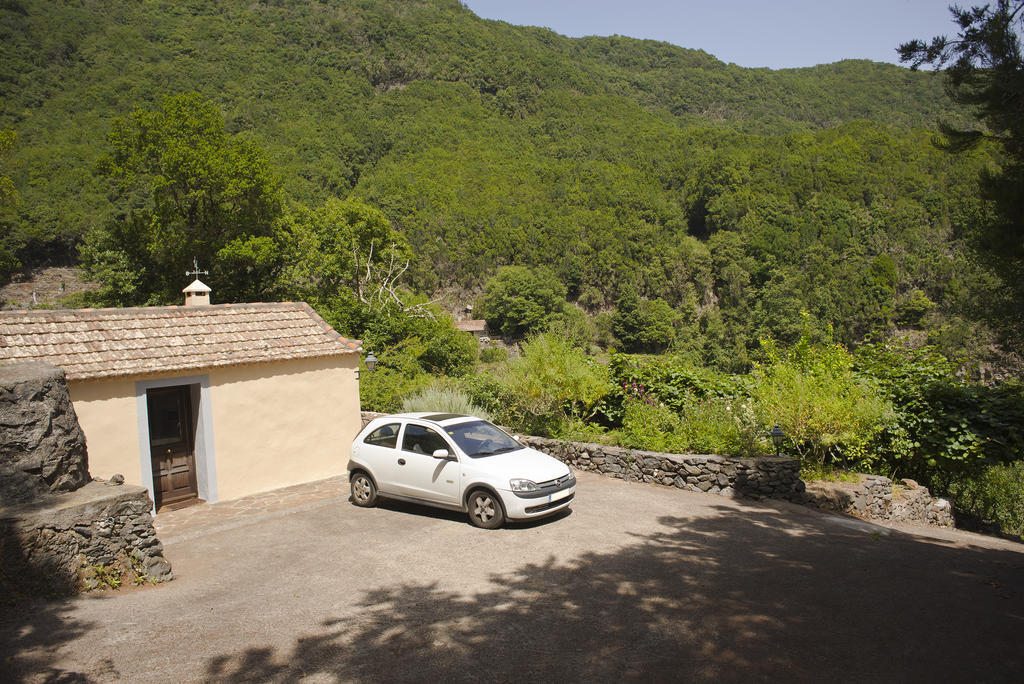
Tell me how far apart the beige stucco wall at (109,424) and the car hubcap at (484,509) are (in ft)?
19.4

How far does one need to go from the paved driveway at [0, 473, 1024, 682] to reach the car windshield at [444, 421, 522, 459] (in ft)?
3.71

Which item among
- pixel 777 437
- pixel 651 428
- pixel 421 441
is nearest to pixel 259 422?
pixel 421 441

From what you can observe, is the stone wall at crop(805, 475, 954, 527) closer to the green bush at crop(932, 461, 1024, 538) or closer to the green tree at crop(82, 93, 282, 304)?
the green bush at crop(932, 461, 1024, 538)

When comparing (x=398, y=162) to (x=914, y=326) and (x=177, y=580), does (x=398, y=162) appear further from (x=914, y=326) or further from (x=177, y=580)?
(x=177, y=580)

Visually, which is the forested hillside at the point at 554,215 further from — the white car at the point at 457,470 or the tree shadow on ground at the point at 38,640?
the tree shadow on ground at the point at 38,640

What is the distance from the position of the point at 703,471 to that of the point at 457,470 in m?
4.51

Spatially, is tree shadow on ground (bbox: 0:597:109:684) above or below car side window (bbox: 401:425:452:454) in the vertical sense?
below

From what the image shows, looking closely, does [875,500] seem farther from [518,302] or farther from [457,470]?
[518,302]

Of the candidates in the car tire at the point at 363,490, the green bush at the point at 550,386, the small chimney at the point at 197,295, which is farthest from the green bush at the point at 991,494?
the small chimney at the point at 197,295

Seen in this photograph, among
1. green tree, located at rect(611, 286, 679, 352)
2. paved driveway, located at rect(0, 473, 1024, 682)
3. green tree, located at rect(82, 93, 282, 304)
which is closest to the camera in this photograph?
paved driveway, located at rect(0, 473, 1024, 682)

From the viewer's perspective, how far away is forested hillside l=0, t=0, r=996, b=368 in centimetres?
7156

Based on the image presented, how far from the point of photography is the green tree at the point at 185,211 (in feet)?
102

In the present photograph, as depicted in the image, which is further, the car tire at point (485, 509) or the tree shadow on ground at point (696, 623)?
the car tire at point (485, 509)

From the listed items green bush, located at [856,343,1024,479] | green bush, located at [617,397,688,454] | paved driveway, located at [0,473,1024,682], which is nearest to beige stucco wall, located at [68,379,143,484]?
paved driveway, located at [0,473,1024,682]
